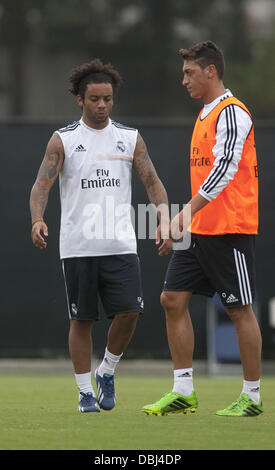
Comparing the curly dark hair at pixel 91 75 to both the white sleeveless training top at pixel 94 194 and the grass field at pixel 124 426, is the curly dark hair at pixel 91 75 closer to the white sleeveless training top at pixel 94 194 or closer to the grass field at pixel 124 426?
the white sleeveless training top at pixel 94 194

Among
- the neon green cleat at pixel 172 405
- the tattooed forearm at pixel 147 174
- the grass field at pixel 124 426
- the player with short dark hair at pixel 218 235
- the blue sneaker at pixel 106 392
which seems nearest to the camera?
the grass field at pixel 124 426

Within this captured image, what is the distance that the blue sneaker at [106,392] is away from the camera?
7535 millimetres

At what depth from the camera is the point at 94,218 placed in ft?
24.4

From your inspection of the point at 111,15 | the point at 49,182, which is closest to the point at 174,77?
the point at 111,15

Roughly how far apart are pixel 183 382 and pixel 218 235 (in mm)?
948

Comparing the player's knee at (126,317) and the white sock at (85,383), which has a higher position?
the player's knee at (126,317)

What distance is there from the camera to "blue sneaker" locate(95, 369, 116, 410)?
7535 mm

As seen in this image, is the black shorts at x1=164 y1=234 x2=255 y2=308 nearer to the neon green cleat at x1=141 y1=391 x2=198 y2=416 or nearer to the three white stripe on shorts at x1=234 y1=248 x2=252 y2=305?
the three white stripe on shorts at x1=234 y1=248 x2=252 y2=305

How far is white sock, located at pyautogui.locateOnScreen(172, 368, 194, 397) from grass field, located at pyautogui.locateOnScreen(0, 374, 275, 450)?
16 centimetres

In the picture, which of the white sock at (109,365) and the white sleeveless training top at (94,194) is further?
the white sock at (109,365)

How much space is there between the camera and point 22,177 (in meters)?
12.2

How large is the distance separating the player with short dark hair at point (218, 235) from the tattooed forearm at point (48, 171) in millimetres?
851

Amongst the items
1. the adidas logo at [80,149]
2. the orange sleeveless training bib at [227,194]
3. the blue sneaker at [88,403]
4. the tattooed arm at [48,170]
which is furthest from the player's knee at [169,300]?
the adidas logo at [80,149]
